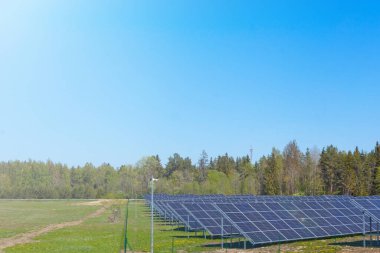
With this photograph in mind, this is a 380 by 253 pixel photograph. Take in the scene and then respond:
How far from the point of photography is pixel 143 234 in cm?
4144

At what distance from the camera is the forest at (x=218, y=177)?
10750 cm

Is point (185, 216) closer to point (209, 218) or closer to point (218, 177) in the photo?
point (209, 218)

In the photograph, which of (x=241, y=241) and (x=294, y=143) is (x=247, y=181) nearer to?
(x=294, y=143)

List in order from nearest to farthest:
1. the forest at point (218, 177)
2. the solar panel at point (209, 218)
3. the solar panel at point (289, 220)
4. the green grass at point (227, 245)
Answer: the green grass at point (227, 245) < the solar panel at point (289, 220) < the solar panel at point (209, 218) < the forest at point (218, 177)

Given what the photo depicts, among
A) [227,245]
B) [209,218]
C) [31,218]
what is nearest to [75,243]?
[209,218]

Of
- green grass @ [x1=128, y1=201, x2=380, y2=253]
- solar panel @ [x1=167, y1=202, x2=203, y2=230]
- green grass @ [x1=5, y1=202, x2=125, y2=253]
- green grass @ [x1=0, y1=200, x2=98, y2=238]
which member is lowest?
green grass @ [x1=0, y1=200, x2=98, y2=238]

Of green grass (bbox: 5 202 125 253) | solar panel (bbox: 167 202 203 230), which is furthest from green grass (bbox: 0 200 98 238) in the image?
solar panel (bbox: 167 202 203 230)

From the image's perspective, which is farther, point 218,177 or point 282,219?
point 218,177

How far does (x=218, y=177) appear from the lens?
133 meters

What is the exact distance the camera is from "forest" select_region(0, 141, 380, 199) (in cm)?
10750

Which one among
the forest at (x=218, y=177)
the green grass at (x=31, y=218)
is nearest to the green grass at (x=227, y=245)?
the green grass at (x=31, y=218)

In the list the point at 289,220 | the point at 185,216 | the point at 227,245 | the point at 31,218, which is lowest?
the point at 31,218

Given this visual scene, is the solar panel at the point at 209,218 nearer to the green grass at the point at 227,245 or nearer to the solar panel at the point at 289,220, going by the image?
the green grass at the point at 227,245

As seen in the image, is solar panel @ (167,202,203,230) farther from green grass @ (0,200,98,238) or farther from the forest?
the forest
